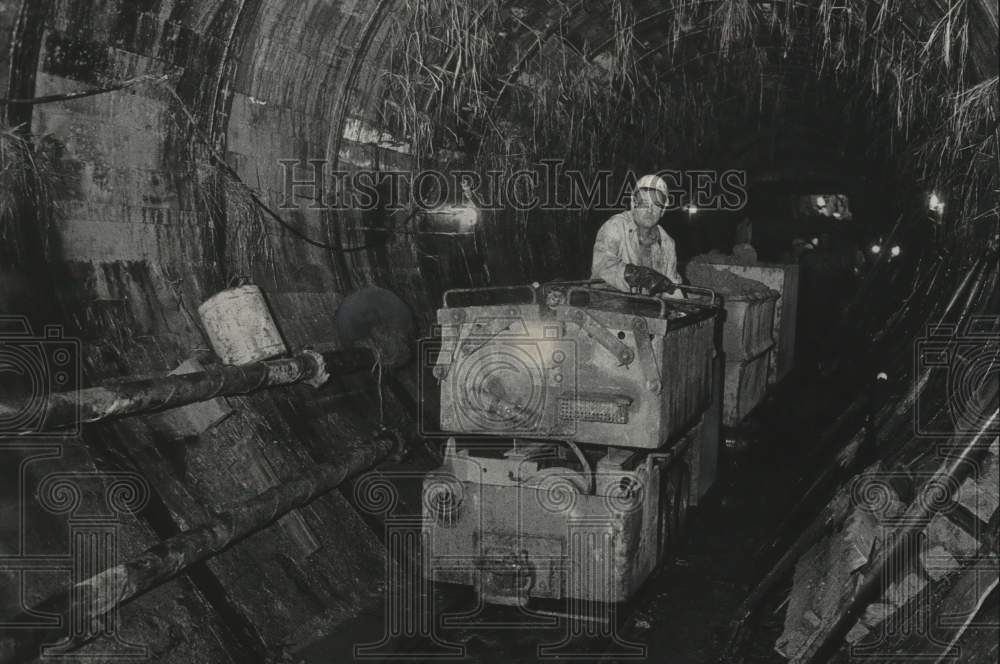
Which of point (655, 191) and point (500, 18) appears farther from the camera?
point (500, 18)

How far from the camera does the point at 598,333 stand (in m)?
5.57

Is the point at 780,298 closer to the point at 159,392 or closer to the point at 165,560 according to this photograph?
the point at 159,392

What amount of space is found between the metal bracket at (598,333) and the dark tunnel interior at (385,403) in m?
0.02

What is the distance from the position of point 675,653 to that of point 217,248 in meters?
4.99

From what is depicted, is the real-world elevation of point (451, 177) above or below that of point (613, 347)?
above

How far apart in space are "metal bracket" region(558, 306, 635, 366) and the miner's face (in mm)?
2069

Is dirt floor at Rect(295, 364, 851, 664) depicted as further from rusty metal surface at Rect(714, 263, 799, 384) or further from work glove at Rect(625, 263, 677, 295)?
rusty metal surface at Rect(714, 263, 799, 384)

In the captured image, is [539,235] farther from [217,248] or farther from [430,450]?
[217,248]

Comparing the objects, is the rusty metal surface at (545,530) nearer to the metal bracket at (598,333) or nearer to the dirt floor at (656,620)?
the dirt floor at (656,620)

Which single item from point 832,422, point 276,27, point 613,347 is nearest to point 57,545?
point 613,347

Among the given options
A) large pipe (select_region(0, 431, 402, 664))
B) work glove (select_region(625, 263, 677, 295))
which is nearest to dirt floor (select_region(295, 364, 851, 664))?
large pipe (select_region(0, 431, 402, 664))

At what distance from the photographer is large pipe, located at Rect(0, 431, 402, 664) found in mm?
4098

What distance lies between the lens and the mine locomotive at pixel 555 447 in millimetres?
5418

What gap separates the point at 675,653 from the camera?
17.3ft
